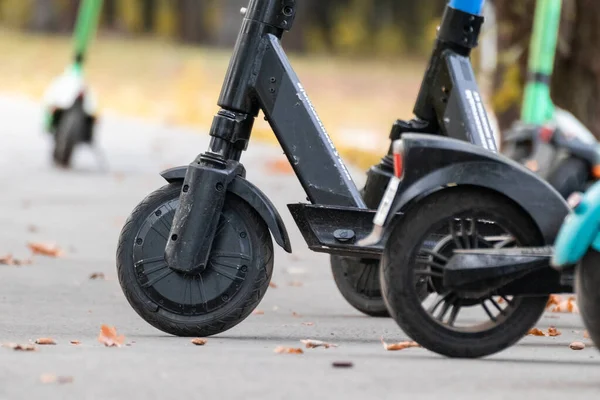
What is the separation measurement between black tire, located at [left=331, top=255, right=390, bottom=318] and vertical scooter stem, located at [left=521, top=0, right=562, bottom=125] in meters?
4.89

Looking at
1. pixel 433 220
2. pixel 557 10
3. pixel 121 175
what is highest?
pixel 557 10

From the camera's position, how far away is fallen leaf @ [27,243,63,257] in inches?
387

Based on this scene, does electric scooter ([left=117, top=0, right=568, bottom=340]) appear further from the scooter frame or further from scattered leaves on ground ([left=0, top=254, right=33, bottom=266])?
scattered leaves on ground ([left=0, top=254, right=33, bottom=266])

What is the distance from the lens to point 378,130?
26516 millimetres

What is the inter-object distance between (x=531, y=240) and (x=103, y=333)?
1.71 metres

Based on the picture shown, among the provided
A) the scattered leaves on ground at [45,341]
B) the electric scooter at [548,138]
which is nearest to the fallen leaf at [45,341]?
the scattered leaves on ground at [45,341]

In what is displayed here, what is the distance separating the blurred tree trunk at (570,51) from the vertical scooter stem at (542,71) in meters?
2.27

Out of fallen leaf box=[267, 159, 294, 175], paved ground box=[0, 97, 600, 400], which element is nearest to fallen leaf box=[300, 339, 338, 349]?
paved ground box=[0, 97, 600, 400]

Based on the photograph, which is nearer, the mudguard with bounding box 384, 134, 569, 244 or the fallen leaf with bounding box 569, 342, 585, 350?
the mudguard with bounding box 384, 134, 569, 244

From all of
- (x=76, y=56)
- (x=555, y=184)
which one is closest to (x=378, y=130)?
(x=76, y=56)

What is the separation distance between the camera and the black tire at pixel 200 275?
6051mm

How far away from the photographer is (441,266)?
5383 mm

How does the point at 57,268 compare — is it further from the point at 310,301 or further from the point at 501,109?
the point at 501,109

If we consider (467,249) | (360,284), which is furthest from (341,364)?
(360,284)
